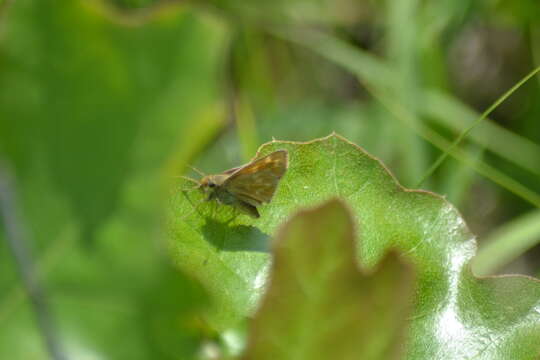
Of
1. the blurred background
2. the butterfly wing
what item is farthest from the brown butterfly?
the blurred background

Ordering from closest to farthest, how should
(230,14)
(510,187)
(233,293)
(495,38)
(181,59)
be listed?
(181,59), (233,293), (510,187), (230,14), (495,38)

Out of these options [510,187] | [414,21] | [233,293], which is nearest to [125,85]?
[233,293]

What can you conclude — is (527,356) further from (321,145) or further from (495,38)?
(495,38)

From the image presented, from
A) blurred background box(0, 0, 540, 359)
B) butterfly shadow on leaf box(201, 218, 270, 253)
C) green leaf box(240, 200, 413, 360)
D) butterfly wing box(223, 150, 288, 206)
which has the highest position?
butterfly wing box(223, 150, 288, 206)

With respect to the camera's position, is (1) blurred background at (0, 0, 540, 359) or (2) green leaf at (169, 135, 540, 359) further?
(2) green leaf at (169, 135, 540, 359)

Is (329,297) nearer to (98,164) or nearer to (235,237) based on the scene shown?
(98,164)

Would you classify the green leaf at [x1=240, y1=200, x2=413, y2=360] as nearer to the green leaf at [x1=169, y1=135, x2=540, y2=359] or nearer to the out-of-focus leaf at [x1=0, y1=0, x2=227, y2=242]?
the out-of-focus leaf at [x1=0, y1=0, x2=227, y2=242]

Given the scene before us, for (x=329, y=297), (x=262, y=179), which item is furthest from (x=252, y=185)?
(x=329, y=297)
